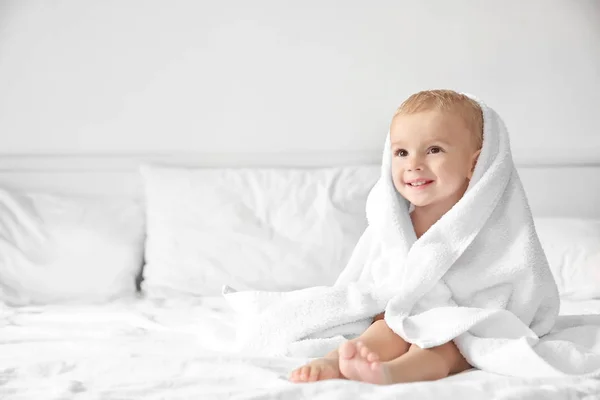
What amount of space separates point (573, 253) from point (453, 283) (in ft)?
2.96

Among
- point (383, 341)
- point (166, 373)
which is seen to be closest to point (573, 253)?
point (383, 341)

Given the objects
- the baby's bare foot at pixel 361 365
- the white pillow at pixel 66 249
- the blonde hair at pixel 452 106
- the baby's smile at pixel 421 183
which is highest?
the blonde hair at pixel 452 106

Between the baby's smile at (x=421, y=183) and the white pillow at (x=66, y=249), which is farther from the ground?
the baby's smile at (x=421, y=183)

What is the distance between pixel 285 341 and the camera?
1.31m

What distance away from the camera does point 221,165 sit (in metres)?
2.46

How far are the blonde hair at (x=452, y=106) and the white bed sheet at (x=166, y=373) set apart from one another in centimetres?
42

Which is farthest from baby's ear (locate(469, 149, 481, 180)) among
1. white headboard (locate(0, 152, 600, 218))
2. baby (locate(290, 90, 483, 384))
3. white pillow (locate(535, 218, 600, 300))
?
white headboard (locate(0, 152, 600, 218))

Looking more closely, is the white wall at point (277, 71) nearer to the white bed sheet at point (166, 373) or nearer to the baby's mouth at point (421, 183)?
the white bed sheet at point (166, 373)

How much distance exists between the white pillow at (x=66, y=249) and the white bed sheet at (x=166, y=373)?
1.15 ft

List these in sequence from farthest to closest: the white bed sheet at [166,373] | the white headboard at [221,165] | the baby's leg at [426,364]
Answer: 1. the white headboard at [221,165]
2. the baby's leg at [426,364]
3. the white bed sheet at [166,373]

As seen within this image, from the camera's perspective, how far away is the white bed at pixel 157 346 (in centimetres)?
102

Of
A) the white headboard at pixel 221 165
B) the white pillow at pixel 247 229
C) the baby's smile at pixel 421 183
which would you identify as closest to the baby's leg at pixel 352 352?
the baby's smile at pixel 421 183

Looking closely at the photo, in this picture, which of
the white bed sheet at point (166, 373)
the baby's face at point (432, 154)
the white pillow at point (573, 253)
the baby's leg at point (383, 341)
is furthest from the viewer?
the white pillow at point (573, 253)

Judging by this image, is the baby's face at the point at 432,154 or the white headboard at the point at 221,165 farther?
the white headboard at the point at 221,165
